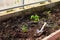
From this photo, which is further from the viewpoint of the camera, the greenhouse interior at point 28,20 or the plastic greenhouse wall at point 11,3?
the plastic greenhouse wall at point 11,3

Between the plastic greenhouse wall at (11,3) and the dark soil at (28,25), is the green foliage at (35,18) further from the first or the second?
the plastic greenhouse wall at (11,3)

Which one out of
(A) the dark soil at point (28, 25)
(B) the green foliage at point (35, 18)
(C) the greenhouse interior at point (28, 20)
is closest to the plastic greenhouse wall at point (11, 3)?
(C) the greenhouse interior at point (28, 20)

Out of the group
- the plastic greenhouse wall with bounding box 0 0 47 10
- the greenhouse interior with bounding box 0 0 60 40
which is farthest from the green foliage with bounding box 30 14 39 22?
the plastic greenhouse wall with bounding box 0 0 47 10

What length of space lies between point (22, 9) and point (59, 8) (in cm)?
114

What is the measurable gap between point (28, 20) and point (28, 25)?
0.22 meters

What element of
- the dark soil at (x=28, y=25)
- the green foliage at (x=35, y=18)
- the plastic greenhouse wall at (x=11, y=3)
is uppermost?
the plastic greenhouse wall at (x=11, y=3)

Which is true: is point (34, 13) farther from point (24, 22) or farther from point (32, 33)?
point (32, 33)

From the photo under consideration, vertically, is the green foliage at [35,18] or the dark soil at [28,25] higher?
the green foliage at [35,18]

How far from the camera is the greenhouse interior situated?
2.66 m

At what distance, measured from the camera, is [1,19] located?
3.00 m

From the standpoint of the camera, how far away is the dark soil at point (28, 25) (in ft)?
8.65

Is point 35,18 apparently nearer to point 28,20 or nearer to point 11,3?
point 28,20

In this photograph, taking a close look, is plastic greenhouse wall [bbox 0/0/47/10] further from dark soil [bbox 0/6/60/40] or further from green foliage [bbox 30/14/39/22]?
green foliage [bbox 30/14/39/22]

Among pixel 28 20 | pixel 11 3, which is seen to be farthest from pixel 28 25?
pixel 11 3
